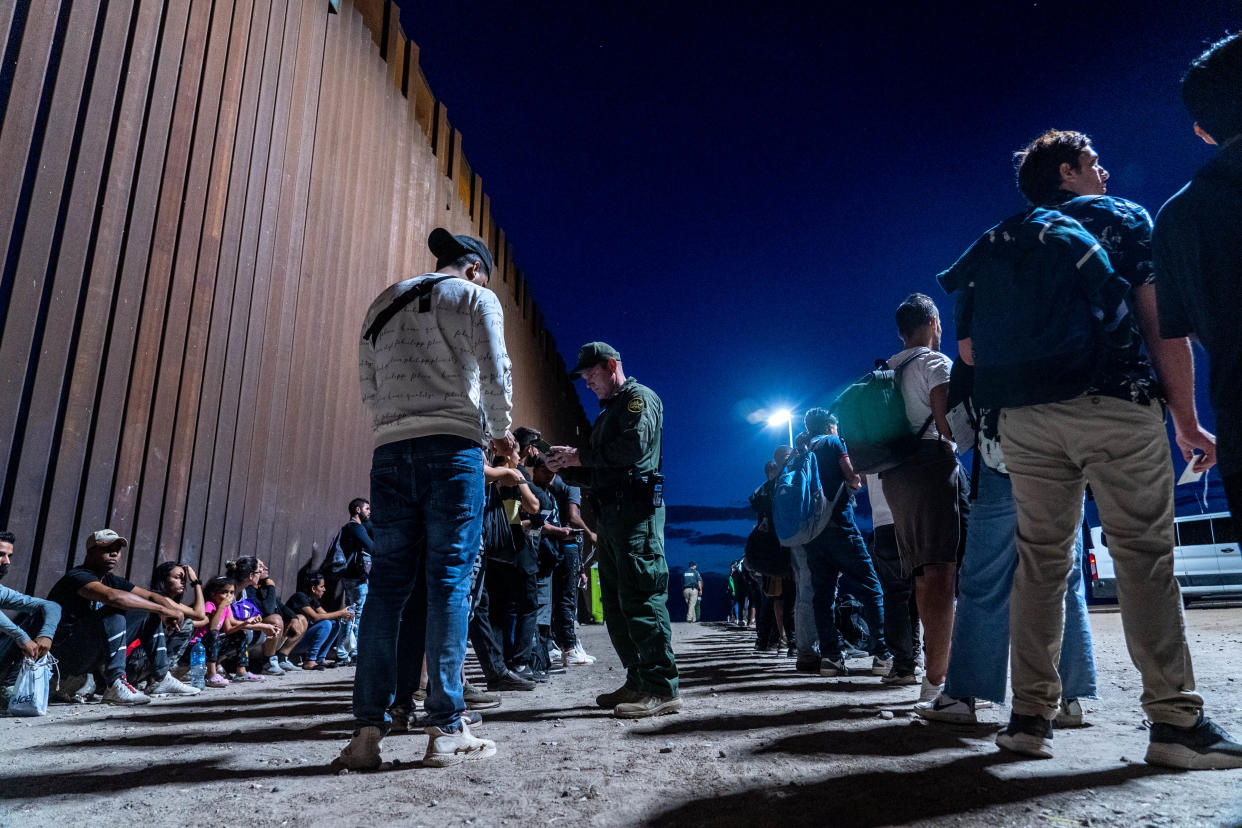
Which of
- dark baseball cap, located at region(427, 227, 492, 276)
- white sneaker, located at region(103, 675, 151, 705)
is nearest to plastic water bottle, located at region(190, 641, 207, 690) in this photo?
white sneaker, located at region(103, 675, 151, 705)

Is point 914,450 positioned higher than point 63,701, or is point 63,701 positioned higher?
point 914,450

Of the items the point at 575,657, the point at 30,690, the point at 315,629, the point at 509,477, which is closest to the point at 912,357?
the point at 509,477

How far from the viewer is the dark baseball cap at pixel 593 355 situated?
148 inches

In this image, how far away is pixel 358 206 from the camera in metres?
9.79

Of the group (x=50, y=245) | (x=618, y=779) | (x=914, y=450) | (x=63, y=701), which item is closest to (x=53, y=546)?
(x=63, y=701)

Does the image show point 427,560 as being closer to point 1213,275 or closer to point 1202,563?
point 1213,275

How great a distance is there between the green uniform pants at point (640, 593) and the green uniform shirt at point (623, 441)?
0.17 meters

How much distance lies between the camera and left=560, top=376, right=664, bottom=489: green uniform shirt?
3.48 meters

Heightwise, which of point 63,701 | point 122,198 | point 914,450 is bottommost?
point 63,701

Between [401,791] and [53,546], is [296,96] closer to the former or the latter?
[53,546]

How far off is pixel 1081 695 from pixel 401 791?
2.30 metres

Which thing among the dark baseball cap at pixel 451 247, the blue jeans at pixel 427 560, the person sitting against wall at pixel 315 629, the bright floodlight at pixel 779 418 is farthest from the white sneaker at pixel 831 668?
the bright floodlight at pixel 779 418

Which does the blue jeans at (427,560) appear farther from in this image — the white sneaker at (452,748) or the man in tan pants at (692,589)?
the man in tan pants at (692,589)

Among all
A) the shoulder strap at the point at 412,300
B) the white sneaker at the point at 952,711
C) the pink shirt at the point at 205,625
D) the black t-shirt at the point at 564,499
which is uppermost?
the shoulder strap at the point at 412,300
